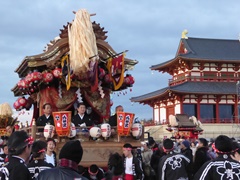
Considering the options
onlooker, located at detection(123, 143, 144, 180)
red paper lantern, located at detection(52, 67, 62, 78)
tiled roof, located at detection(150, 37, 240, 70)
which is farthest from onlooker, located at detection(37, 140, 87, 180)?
tiled roof, located at detection(150, 37, 240, 70)

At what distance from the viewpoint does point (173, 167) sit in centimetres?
711

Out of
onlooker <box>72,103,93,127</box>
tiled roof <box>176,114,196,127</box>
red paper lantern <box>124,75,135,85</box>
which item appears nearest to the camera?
onlooker <box>72,103,93,127</box>

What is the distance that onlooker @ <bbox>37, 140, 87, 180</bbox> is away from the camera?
Answer: 10.6 ft

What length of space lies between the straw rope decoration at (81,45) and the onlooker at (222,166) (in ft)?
16.9

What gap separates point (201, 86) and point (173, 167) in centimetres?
2695

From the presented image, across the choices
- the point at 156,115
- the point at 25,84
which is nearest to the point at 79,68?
the point at 25,84

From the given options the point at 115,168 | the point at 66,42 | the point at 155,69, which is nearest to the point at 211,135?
the point at 155,69

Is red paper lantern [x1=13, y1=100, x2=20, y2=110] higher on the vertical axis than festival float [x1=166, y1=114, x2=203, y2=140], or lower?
higher

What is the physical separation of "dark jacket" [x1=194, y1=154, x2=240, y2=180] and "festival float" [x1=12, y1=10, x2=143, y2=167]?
470 cm

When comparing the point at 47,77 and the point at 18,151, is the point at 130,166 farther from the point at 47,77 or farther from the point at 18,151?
the point at 18,151

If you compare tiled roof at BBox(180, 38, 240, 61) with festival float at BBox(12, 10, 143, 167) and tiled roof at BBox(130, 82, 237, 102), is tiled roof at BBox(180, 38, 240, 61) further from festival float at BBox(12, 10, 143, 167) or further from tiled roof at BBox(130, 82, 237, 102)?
festival float at BBox(12, 10, 143, 167)

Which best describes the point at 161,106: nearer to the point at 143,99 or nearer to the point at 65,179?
the point at 143,99

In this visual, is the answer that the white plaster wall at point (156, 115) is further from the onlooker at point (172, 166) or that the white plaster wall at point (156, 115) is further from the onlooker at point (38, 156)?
the onlooker at point (38, 156)

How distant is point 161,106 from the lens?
121 ft
